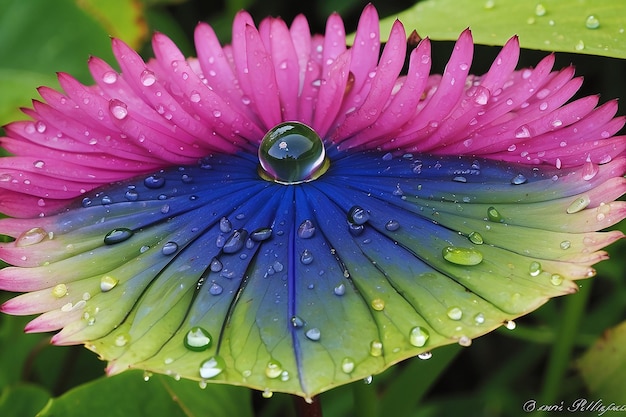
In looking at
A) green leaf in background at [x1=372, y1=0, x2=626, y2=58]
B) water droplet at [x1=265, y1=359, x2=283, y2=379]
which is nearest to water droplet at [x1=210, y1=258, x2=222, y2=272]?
water droplet at [x1=265, y1=359, x2=283, y2=379]

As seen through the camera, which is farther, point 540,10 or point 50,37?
point 50,37

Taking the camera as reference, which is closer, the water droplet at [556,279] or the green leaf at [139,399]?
the water droplet at [556,279]

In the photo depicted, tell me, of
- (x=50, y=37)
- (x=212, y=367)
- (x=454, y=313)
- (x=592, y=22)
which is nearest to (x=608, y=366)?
(x=592, y=22)

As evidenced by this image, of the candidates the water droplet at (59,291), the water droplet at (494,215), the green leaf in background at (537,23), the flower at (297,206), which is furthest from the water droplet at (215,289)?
the green leaf in background at (537,23)

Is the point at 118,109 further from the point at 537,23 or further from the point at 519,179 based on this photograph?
the point at 537,23

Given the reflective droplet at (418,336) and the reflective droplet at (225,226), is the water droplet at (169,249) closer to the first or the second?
the reflective droplet at (225,226)

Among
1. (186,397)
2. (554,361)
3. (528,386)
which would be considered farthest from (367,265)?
(528,386)
